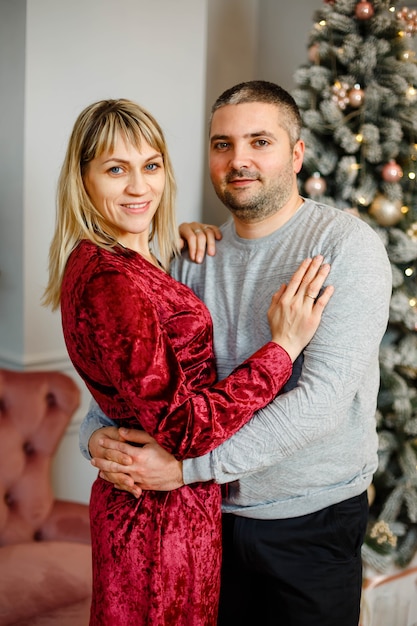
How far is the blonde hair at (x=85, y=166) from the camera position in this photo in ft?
5.43

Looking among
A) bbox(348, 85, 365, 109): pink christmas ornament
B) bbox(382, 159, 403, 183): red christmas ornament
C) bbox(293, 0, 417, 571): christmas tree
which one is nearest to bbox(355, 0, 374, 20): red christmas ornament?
bbox(293, 0, 417, 571): christmas tree

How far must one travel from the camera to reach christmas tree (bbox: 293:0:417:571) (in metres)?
2.81

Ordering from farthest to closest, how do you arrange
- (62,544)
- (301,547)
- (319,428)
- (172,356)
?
1. (62,544)
2. (301,547)
3. (319,428)
4. (172,356)

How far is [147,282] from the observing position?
5.34ft

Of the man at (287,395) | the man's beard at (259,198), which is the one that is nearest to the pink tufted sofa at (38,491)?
the man at (287,395)

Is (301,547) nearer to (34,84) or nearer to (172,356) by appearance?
(172,356)

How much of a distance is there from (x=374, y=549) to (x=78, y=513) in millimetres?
1204

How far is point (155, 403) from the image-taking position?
1.45 m

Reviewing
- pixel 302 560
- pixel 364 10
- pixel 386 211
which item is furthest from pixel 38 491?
pixel 364 10

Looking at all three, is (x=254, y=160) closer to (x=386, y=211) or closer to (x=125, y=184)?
(x=125, y=184)

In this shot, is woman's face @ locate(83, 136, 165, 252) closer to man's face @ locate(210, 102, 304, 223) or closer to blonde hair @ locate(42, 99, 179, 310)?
blonde hair @ locate(42, 99, 179, 310)

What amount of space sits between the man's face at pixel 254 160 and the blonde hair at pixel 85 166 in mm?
212

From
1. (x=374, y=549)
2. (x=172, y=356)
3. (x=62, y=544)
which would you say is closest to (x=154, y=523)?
(x=172, y=356)

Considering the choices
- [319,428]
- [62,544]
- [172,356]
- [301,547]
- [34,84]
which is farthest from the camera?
[34,84]
